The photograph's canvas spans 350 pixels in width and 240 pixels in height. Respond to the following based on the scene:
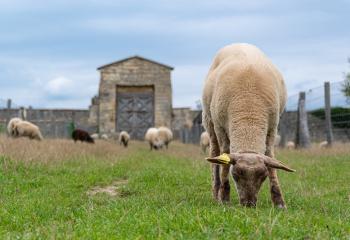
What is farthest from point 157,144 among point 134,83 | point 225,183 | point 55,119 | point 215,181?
point 225,183

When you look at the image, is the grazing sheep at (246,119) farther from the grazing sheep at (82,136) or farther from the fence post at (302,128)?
the grazing sheep at (82,136)

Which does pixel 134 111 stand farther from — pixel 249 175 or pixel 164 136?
pixel 249 175

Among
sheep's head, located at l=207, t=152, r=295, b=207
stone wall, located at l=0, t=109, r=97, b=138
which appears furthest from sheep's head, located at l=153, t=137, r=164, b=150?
sheep's head, located at l=207, t=152, r=295, b=207

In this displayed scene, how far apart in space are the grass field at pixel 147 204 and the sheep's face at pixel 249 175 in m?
0.19

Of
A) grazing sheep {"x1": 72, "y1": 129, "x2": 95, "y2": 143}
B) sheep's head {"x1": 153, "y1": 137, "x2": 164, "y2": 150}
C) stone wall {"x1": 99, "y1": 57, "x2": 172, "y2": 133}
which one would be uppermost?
stone wall {"x1": 99, "y1": 57, "x2": 172, "y2": 133}

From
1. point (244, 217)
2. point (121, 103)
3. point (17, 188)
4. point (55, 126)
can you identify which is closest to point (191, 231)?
point (244, 217)

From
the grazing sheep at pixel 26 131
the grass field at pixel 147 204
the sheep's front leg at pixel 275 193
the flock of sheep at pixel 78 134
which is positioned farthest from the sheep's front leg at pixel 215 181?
the grazing sheep at pixel 26 131

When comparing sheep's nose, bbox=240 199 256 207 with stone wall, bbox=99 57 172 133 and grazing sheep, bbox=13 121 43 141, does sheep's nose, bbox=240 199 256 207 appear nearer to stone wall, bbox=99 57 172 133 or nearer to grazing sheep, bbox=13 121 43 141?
grazing sheep, bbox=13 121 43 141

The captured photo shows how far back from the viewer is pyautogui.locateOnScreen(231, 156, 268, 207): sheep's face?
18.9ft

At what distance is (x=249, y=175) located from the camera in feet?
18.9

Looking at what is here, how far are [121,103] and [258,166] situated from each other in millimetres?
32054

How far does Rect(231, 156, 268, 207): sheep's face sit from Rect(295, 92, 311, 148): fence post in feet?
52.3

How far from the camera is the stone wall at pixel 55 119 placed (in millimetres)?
33947

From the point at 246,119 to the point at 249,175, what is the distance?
956 millimetres
